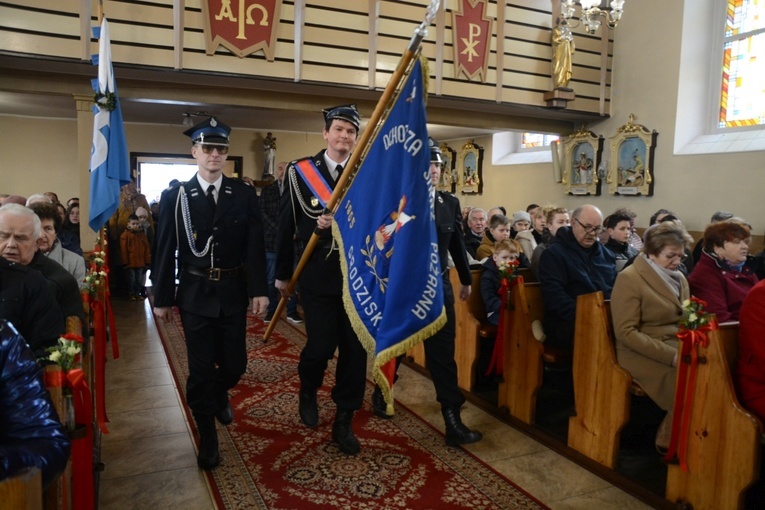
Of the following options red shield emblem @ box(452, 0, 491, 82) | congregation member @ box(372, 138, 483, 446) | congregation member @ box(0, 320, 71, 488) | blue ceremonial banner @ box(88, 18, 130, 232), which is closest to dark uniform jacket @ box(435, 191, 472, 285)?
congregation member @ box(372, 138, 483, 446)

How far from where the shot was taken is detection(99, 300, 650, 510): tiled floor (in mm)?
2686

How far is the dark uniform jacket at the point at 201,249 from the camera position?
113 inches

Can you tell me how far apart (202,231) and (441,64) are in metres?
6.12

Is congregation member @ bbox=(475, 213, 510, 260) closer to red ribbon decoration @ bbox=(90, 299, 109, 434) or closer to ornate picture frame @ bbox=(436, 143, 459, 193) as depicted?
red ribbon decoration @ bbox=(90, 299, 109, 434)

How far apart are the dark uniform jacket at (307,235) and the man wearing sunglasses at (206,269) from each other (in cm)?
22

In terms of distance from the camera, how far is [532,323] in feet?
11.9

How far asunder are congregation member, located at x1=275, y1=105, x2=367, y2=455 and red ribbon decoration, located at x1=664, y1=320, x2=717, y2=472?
1521mm

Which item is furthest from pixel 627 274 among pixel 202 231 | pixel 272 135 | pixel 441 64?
pixel 272 135

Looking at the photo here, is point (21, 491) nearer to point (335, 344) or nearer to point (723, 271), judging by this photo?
point (335, 344)

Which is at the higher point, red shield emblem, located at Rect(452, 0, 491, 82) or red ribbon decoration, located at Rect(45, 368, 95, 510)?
red shield emblem, located at Rect(452, 0, 491, 82)

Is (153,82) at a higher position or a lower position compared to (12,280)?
higher

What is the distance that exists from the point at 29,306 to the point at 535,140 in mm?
11459

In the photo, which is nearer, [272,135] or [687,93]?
[687,93]

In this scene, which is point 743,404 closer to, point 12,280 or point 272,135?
point 12,280
